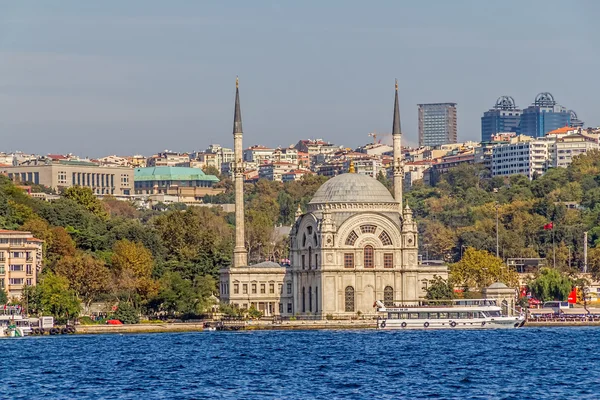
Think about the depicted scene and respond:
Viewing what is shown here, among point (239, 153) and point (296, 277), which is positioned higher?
point (239, 153)

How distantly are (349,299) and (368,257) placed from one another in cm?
278

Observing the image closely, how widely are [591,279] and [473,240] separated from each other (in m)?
14.0

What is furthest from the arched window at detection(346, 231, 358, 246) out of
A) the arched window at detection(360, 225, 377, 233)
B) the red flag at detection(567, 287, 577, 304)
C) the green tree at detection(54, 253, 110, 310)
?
the red flag at detection(567, 287, 577, 304)

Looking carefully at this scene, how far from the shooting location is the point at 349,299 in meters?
105

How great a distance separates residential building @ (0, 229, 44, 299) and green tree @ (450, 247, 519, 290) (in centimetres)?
2696

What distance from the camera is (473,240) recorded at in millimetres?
137750

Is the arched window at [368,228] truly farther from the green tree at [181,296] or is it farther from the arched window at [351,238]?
the green tree at [181,296]

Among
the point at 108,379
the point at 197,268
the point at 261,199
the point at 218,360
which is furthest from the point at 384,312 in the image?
the point at 261,199

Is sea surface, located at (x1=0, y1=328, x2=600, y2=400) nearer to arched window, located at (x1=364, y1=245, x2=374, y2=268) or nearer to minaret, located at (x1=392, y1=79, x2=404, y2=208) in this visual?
arched window, located at (x1=364, y1=245, x2=374, y2=268)

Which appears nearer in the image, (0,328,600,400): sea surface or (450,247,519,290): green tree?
(0,328,600,400): sea surface

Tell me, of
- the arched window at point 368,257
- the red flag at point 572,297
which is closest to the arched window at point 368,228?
the arched window at point 368,257

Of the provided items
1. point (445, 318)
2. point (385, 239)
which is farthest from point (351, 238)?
point (445, 318)

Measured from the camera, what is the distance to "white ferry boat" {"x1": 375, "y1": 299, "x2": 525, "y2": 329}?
96.3m

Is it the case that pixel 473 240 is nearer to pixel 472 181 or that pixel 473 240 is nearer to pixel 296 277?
pixel 296 277
